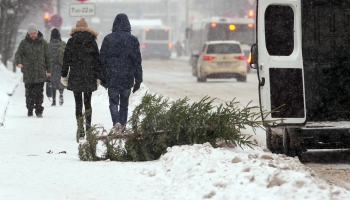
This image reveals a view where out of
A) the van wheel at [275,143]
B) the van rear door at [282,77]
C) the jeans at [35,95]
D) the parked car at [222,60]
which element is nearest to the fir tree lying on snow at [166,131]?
the van rear door at [282,77]

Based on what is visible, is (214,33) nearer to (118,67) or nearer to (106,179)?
(118,67)

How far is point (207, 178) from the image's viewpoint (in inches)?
301

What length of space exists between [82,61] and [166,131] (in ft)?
11.7

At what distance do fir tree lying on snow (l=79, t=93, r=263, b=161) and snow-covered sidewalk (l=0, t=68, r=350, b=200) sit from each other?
208 mm

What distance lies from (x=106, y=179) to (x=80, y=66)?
5.09 metres

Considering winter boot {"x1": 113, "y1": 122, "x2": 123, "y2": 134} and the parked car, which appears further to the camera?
the parked car

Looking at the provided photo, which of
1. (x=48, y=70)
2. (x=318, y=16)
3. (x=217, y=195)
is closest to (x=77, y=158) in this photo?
(x=217, y=195)

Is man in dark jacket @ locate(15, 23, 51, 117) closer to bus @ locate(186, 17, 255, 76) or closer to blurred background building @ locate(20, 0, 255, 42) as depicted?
bus @ locate(186, 17, 255, 76)

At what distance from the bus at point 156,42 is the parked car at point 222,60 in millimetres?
38532

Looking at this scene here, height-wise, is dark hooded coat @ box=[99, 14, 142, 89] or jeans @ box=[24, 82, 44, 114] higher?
dark hooded coat @ box=[99, 14, 142, 89]

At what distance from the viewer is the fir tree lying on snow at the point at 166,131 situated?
9.80 meters

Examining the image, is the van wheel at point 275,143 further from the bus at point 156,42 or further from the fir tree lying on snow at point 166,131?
the bus at point 156,42

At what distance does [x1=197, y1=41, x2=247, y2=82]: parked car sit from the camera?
3444cm

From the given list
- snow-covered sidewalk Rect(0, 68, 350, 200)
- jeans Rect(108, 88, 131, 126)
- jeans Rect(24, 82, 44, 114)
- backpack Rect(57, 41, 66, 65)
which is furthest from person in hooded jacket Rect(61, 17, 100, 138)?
backpack Rect(57, 41, 66, 65)
